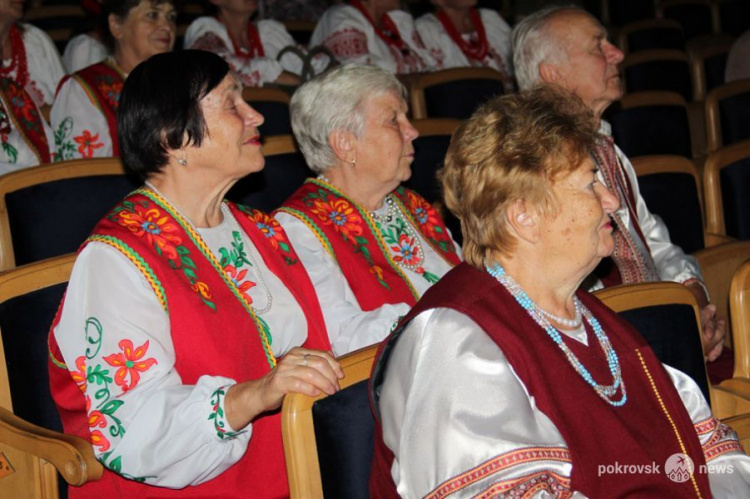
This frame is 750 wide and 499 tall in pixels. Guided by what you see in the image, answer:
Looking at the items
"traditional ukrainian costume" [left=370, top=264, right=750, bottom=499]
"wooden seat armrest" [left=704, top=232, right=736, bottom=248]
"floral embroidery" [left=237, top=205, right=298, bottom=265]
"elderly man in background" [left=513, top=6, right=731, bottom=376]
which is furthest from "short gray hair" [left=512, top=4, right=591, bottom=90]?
"traditional ukrainian costume" [left=370, top=264, right=750, bottom=499]

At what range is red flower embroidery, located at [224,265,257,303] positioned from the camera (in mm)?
2037

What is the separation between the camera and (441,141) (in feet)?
10.0

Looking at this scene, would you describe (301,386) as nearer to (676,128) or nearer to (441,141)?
(441,141)

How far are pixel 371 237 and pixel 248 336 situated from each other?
651mm

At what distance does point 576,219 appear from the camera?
1.62m

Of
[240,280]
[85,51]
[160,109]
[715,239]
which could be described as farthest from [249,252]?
[85,51]

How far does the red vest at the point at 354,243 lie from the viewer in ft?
7.94

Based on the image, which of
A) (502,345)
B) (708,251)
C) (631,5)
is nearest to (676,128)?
(708,251)

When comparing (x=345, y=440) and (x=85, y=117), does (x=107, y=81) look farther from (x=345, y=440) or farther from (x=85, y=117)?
(x=345, y=440)

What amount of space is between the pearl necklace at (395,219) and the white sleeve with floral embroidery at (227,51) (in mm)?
2272

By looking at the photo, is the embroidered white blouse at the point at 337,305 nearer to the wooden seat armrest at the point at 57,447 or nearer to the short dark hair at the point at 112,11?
the wooden seat armrest at the point at 57,447

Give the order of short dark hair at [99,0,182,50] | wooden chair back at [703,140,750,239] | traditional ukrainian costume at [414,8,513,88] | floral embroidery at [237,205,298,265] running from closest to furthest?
1. floral embroidery at [237,205,298,265]
2. wooden chair back at [703,140,750,239]
3. short dark hair at [99,0,182,50]
4. traditional ukrainian costume at [414,8,513,88]

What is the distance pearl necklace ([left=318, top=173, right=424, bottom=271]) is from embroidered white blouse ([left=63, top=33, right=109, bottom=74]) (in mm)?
2259

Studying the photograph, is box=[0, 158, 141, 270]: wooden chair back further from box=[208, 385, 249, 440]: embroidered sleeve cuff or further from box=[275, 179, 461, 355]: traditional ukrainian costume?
box=[208, 385, 249, 440]: embroidered sleeve cuff
